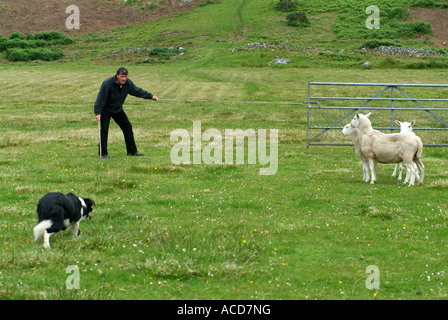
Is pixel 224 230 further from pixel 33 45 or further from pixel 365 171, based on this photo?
pixel 33 45

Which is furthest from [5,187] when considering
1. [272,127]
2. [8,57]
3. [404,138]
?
[8,57]

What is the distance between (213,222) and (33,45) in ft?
193

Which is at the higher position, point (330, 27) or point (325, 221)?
point (330, 27)

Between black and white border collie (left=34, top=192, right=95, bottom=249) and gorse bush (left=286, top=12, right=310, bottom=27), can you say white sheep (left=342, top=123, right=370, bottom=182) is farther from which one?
gorse bush (left=286, top=12, right=310, bottom=27)

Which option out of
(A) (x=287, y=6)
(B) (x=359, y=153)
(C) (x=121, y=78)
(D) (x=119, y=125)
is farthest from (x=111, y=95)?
(A) (x=287, y=6)

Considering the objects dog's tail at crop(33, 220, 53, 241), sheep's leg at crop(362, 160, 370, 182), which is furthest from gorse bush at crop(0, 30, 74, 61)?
dog's tail at crop(33, 220, 53, 241)

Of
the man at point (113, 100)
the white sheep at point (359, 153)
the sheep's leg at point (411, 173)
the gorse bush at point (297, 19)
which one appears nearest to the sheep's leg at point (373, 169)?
the white sheep at point (359, 153)

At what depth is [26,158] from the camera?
1510 cm

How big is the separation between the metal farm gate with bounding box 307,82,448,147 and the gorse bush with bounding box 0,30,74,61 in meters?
33.6

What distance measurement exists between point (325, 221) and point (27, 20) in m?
74.5

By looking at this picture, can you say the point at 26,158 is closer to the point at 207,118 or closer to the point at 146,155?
the point at 146,155

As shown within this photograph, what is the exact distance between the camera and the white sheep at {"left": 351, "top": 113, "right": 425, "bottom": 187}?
460 inches

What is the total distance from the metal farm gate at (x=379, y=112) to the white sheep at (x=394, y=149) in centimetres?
377
